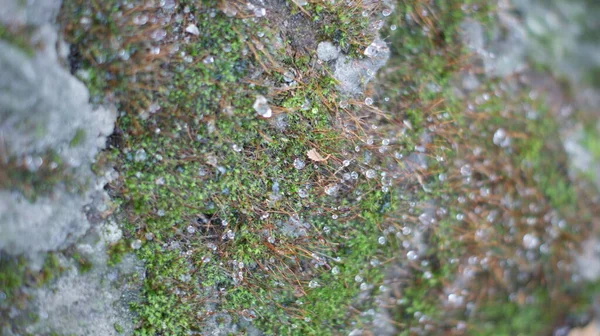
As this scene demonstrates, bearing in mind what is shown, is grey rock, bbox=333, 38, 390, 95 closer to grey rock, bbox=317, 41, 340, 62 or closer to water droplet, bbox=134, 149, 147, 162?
A: grey rock, bbox=317, 41, 340, 62

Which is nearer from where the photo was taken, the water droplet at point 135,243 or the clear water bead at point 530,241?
the water droplet at point 135,243

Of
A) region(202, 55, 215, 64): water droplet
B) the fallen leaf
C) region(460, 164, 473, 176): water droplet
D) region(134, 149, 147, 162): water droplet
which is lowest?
region(460, 164, 473, 176): water droplet

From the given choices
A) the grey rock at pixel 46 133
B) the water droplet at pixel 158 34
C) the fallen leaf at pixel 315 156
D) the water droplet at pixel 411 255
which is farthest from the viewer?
the water droplet at pixel 411 255

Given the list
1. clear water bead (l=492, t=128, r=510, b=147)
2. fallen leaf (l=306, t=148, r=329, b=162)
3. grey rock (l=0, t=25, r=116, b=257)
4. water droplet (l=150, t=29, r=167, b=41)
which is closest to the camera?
grey rock (l=0, t=25, r=116, b=257)

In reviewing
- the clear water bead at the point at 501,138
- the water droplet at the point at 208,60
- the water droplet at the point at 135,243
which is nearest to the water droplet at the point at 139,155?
the water droplet at the point at 135,243

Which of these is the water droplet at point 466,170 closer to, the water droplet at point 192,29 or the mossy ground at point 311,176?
the mossy ground at point 311,176

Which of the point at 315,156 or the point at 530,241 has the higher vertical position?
the point at 315,156

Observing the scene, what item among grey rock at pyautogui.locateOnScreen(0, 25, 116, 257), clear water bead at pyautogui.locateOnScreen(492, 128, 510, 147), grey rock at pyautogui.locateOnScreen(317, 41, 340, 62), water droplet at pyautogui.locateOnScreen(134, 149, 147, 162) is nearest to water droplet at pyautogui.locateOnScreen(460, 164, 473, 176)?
clear water bead at pyautogui.locateOnScreen(492, 128, 510, 147)

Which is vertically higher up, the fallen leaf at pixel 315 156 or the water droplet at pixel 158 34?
the water droplet at pixel 158 34

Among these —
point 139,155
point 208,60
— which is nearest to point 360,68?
point 208,60

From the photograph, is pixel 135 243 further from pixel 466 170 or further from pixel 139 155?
pixel 466 170
